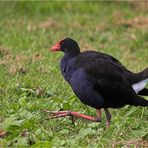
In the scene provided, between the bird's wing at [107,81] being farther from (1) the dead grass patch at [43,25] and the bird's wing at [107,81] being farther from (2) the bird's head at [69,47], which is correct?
(1) the dead grass patch at [43,25]

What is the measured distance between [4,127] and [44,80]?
6.23 ft

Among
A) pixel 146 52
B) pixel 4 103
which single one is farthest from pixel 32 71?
pixel 146 52

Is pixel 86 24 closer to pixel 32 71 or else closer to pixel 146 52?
pixel 146 52

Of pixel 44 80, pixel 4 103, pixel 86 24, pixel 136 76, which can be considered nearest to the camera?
pixel 136 76

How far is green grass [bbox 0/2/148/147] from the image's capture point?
5547 millimetres

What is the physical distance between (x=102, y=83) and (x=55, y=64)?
2.53 meters

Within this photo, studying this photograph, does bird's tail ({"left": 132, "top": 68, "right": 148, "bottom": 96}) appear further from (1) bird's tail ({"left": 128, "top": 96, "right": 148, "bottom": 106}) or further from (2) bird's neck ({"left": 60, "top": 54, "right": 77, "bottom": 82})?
(2) bird's neck ({"left": 60, "top": 54, "right": 77, "bottom": 82})

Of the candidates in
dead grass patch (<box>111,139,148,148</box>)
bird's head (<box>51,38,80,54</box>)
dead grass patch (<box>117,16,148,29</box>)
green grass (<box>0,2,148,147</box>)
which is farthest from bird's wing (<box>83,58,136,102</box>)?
dead grass patch (<box>117,16,148,29</box>)

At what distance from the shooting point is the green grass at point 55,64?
18.2 feet

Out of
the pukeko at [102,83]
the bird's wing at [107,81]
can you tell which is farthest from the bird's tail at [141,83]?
the bird's wing at [107,81]

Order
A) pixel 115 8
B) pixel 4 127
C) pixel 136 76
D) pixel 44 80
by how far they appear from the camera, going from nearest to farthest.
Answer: pixel 4 127, pixel 136 76, pixel 44 80, pixel 115 8

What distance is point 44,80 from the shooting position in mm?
7383

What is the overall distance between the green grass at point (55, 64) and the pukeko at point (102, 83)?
0.22m

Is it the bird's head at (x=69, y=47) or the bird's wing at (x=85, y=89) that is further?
the bird's head at (x=69, y=47)
